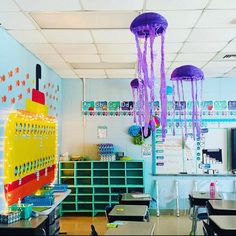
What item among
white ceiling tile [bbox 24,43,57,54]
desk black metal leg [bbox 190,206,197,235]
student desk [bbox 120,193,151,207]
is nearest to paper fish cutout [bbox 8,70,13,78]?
white ceiling tile [bbox 24,43,57,54]

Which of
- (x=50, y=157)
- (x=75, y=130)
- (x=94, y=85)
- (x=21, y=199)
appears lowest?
(x=21, y=199)

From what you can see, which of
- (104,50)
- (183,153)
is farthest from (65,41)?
(183,153)

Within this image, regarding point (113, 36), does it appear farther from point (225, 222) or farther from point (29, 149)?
point (225, 222)

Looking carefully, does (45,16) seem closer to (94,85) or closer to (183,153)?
(94,85)

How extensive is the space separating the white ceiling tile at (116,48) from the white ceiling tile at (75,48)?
12cm

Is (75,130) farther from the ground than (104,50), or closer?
closer

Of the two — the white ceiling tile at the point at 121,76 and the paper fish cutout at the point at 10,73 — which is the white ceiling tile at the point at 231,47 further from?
the paper fish cutout at the point at 10,73

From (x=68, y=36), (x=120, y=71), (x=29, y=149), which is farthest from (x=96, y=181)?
(x=68, y=36)

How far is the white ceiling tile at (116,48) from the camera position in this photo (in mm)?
5258

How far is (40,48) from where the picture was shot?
5.38m

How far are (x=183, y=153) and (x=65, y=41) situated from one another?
4071mm

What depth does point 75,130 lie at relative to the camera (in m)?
8.02

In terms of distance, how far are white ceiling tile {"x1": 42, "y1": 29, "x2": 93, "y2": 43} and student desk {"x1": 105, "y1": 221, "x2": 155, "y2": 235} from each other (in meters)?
2.41

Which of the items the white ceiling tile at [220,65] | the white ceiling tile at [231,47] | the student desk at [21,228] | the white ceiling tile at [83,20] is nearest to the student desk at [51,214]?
the student desk at [21,228]
